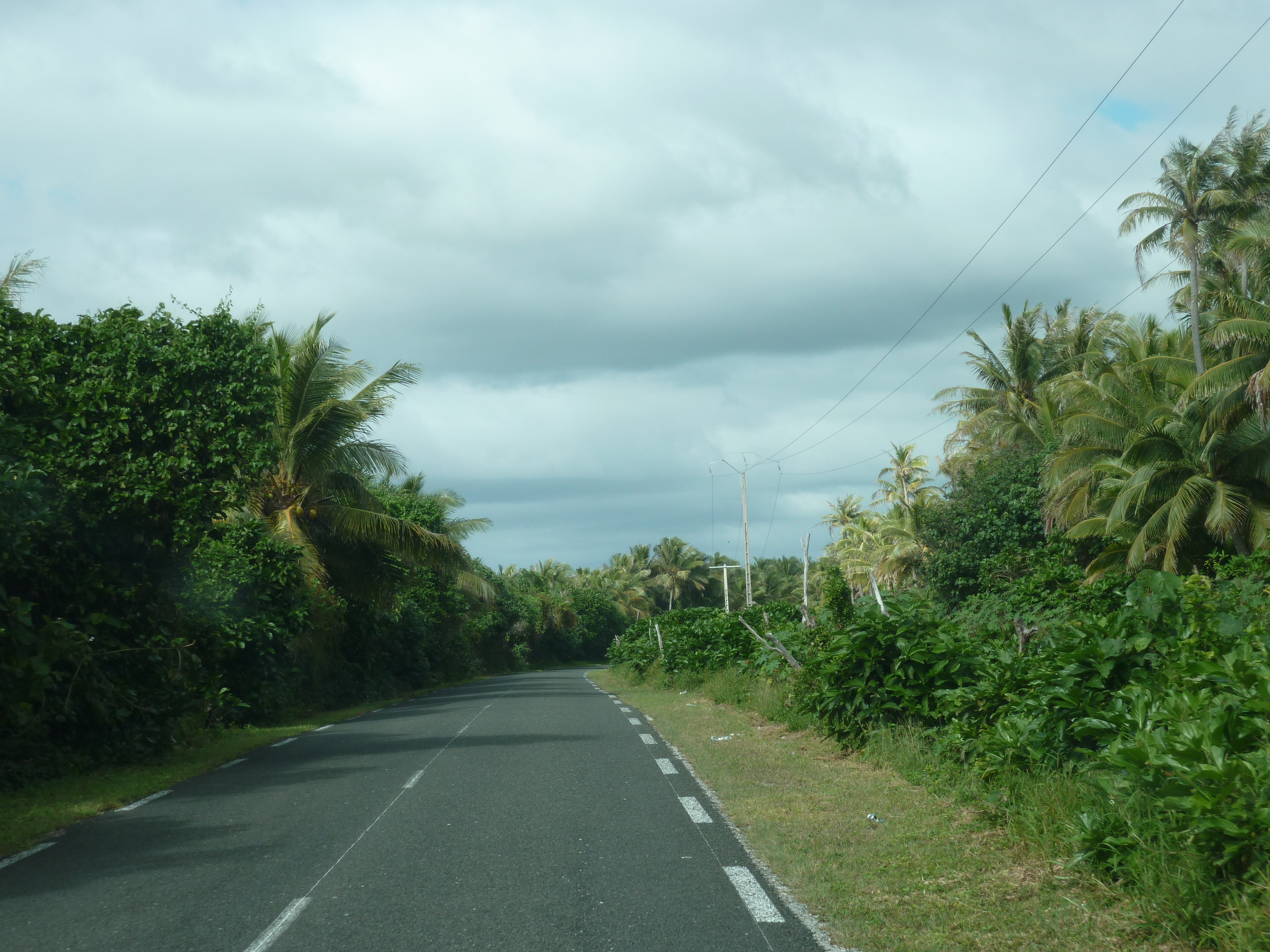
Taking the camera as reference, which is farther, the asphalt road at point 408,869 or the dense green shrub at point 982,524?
the dense green shrub at point 982,524

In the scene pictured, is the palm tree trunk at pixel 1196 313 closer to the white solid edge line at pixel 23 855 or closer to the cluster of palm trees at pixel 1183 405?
the cluster of palm trees at pixel 1183 405

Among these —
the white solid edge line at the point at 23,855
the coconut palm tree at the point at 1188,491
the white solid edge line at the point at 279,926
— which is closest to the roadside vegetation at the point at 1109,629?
the coconut palm tree at the point at 1188,491

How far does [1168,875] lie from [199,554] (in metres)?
15.9

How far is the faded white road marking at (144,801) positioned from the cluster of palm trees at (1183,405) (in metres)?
19.4

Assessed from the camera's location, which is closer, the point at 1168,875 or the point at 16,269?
the point at 1168,875

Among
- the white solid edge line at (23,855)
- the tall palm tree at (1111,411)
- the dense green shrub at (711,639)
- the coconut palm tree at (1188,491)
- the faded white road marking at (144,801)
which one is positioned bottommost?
the faded white road marking at (144,801)

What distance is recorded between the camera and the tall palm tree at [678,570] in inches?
3851

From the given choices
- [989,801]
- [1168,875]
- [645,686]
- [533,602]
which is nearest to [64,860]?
[989,801]

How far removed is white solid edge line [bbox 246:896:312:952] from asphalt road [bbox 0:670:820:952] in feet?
0.05

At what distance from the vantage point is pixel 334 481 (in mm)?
24531

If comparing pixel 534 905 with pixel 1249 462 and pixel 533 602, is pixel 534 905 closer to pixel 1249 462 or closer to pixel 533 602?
pixel 1249 462

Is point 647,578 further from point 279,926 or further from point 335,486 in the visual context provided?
point 279,926

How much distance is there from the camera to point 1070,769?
6.83 m

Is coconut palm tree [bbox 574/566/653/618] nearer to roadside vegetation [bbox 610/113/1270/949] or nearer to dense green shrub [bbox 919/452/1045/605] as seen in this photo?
roadside vegetation [bbox 610/113/1270/949]
